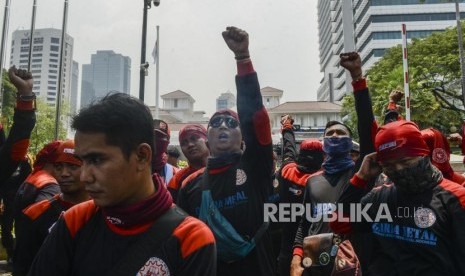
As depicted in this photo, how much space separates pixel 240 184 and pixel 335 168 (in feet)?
3.85

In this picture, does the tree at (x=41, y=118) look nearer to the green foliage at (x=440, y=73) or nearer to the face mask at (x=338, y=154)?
the green foliage at (x=440, y=73)

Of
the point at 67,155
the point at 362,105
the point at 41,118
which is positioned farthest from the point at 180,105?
the point at 362,105

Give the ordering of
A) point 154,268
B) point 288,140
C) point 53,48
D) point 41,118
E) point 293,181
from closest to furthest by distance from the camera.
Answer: point 154,268, point 293,181, point 288,140, point 41,118, point 53,48

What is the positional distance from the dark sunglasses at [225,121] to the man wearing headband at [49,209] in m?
1.05

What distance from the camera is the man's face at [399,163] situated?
2.54 meters

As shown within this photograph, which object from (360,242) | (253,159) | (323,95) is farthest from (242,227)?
(323,95)

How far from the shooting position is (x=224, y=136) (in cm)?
325

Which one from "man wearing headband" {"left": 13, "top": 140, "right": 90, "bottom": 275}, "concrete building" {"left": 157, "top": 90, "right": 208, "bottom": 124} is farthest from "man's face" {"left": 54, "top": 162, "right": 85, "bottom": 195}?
"concrete building" {"left": 157, "top": 90, "right": 208, "bottom": 124}

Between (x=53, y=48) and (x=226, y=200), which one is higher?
(x=53, y=48)

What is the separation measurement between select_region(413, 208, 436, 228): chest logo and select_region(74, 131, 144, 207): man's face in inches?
67.1

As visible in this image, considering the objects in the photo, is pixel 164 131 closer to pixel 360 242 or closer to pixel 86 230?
pixel 360 242

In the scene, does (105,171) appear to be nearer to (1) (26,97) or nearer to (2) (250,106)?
(2) (250,106)

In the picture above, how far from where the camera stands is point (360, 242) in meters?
3.19

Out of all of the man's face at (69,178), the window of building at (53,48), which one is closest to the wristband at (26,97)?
the man's face at (69,178)
